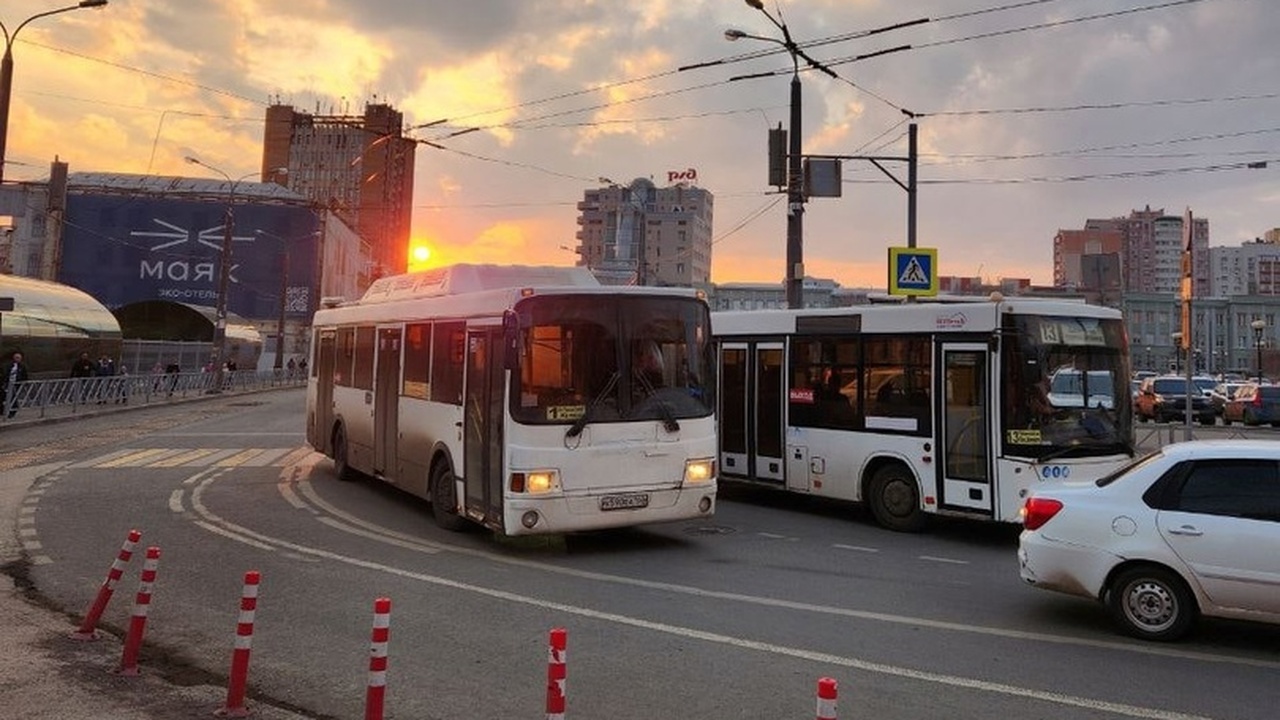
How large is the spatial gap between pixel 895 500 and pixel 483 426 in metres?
5.53

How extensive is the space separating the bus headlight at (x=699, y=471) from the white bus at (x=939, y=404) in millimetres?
2885

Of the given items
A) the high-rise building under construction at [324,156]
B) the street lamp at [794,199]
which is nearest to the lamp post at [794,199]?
the street lamp at [794,199]

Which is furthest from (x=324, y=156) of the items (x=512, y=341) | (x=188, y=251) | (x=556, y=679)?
(x=556, y=679)

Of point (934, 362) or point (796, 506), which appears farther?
point (796, 506)

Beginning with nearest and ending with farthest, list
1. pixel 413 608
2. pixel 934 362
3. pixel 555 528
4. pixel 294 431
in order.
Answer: pixel 413 608 < pixel 555 528 < pixel 934 362 < pixel 294 431

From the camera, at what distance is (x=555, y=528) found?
9.30 metres

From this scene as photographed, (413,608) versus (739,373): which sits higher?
(739,373)

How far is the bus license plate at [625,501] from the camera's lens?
373 inches

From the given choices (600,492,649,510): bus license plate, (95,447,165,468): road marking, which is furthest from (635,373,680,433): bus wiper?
(95,447,165,468): road marking

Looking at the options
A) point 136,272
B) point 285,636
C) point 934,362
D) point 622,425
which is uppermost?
point 136,272

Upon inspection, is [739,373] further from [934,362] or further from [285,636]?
[285,636]

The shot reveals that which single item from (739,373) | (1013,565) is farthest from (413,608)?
(739,373)

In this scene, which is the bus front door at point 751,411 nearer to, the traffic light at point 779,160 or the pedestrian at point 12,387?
the traffic light at point 779,160

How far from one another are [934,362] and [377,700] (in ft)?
28.5
